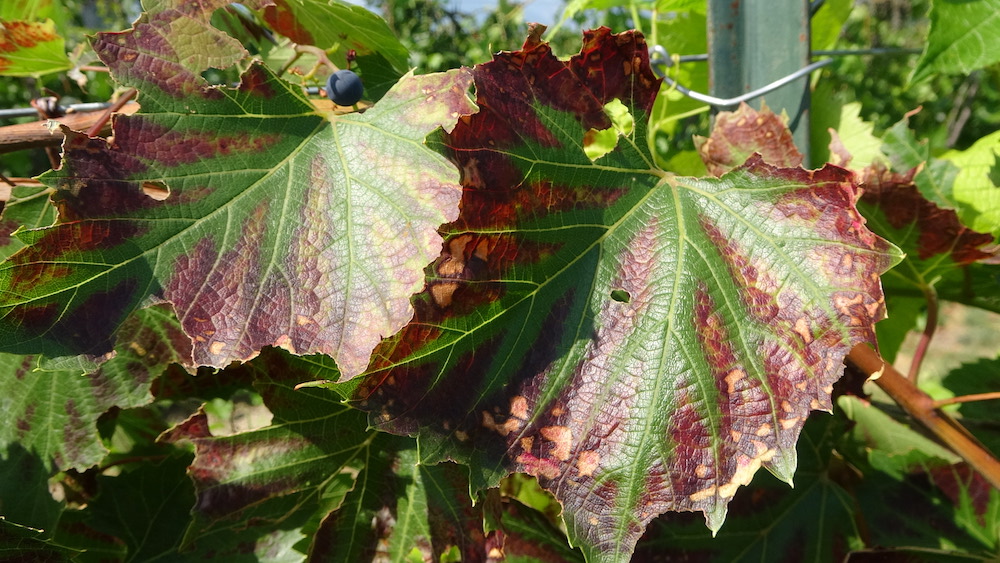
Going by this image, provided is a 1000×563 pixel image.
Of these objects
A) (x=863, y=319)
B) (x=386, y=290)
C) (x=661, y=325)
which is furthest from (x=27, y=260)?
(x=863, y=319)

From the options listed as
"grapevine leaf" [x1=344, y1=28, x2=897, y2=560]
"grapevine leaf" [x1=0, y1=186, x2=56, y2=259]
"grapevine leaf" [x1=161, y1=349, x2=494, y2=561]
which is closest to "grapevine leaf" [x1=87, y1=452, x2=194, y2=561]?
"grapevine leaf" [x1=161, y1=349, x2=494, y2=561]

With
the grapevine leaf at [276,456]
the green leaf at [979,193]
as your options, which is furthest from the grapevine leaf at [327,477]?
the green leaf at [979,193]

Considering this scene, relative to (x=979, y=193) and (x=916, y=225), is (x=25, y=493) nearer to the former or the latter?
(x=916, y=225)

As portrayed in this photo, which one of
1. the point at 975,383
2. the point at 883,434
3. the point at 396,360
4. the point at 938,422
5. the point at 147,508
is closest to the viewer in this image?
the point at 396,360

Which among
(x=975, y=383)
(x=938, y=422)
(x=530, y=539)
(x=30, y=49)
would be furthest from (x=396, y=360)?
(x=975, y=383)

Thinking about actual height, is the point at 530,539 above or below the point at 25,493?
below

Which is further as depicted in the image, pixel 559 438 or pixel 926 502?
pixel 926 502

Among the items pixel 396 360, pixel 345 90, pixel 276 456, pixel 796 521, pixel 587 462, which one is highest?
pixel 345 90

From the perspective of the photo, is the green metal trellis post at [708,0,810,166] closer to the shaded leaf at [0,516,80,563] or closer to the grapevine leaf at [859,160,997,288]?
the grapevine leaf at [859,160,997,288]
